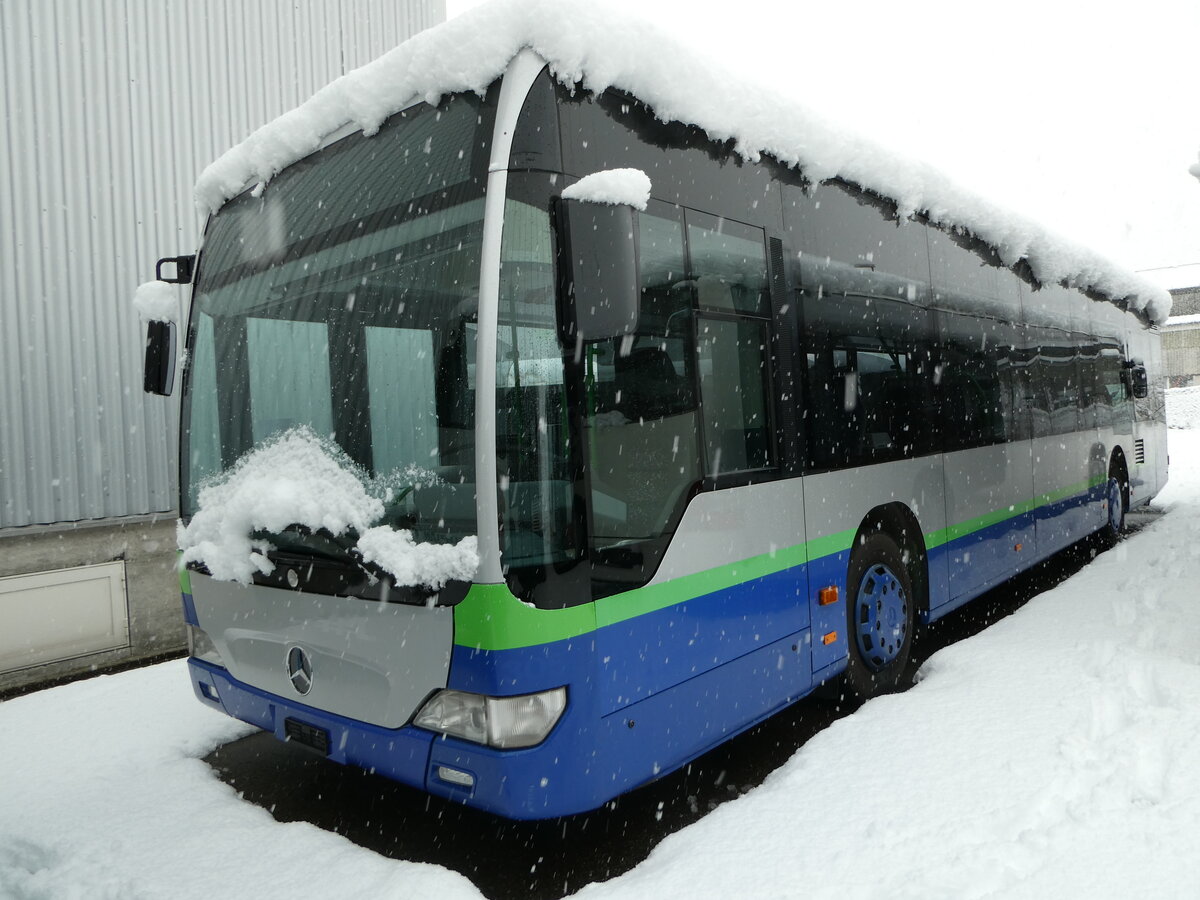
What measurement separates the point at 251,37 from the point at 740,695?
7.07 meters

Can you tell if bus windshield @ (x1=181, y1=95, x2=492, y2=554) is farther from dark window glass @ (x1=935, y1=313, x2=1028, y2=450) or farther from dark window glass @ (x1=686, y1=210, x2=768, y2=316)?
dark window glass @ (x1=935, y1=313, x2=1028, y2=450)

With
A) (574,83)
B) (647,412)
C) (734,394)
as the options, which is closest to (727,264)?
(734,394)

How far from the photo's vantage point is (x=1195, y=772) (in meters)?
3.15

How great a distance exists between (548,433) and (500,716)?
37.3 inches

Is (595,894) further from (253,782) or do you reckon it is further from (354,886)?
(253,782)

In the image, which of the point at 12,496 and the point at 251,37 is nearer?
the point at 12,496

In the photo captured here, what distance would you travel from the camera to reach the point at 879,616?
15.6ft

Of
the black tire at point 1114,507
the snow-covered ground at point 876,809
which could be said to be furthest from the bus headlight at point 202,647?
the black tire at point 1114,507

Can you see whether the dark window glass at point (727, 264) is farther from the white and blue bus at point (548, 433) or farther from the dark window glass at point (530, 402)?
the dark window glass at point (530, 402)

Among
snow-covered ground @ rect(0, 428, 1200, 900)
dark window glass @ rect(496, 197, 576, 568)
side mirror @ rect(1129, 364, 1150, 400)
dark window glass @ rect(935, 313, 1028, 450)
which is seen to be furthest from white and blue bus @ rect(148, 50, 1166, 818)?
side mirror @ rect(1129, 364, 1150, 400)

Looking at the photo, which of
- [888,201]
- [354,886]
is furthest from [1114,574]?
[354,886]

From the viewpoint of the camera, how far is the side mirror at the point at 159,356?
429 centimetres

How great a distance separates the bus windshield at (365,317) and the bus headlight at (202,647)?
1.95ft

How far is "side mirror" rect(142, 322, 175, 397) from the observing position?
4293 millimetres
